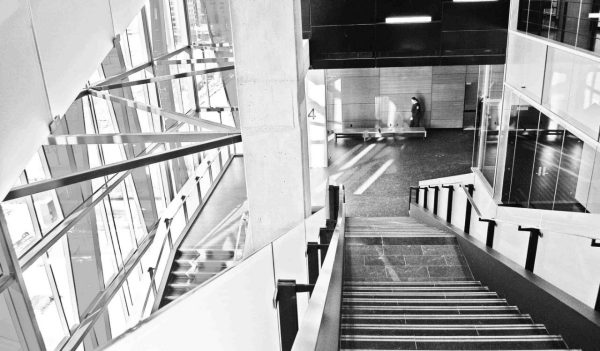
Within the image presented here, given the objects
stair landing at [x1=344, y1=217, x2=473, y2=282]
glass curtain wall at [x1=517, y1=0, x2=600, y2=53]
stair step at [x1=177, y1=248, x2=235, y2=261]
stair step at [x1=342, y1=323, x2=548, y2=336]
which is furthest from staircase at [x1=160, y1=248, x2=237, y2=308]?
glass curtain wall at [x1=517, y1=0, x2=600, y2=53]

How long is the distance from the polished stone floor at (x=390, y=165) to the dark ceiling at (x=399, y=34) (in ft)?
12.3

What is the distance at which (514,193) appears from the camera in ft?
35.8

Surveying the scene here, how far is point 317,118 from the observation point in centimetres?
1925

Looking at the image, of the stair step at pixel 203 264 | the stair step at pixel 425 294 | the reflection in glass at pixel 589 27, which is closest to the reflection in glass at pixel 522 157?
the reflection in glass at pixel 589 27

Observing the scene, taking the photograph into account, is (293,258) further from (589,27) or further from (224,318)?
(589,27)

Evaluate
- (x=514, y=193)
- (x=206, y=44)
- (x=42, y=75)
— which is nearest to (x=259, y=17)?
(x=42, y=75)

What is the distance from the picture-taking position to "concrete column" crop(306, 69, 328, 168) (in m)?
19.1

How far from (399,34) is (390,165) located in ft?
20.5

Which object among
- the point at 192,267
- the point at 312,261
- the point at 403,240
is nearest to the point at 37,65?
the point at 312,261

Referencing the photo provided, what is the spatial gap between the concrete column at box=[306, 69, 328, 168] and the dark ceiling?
5037 mm

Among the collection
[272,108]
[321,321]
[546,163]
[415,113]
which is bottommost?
[415,113]

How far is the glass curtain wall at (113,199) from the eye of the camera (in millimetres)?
7387

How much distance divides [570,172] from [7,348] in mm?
11237

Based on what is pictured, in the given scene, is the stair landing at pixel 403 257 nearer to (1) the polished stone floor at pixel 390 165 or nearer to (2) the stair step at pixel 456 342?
(2) the stair step at pixel 456 342
